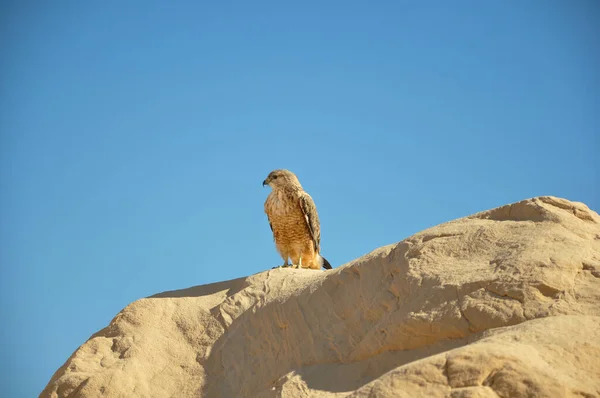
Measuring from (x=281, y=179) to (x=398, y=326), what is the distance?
5.71m

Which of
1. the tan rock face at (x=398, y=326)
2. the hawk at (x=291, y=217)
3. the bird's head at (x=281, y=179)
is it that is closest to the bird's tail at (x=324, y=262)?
the hawk at (x=291, y=217)

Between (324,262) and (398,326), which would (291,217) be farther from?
(398,326)

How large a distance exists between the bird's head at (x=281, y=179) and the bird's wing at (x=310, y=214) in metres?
0.25

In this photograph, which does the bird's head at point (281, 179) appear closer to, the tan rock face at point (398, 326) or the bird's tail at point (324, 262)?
the bird's tail at point (324, 262)

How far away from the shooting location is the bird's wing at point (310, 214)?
446 inches

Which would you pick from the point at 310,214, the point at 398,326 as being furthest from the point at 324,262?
the point at 398,326

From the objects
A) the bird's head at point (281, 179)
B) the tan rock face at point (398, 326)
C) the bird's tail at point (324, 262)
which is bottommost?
the tan rock face at point (398, 326)

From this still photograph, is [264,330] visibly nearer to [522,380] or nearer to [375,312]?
[375,312]

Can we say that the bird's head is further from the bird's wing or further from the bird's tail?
the bird's tail

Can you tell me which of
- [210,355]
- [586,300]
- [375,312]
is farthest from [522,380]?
[210,355]

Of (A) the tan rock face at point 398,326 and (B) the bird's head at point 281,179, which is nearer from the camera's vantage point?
(A) the tan rock face at point 398,326

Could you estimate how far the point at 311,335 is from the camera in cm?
705

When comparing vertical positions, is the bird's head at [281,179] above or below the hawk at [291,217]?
above

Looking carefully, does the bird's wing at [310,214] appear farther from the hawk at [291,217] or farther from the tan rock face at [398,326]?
the tan rock face at [398,326]
